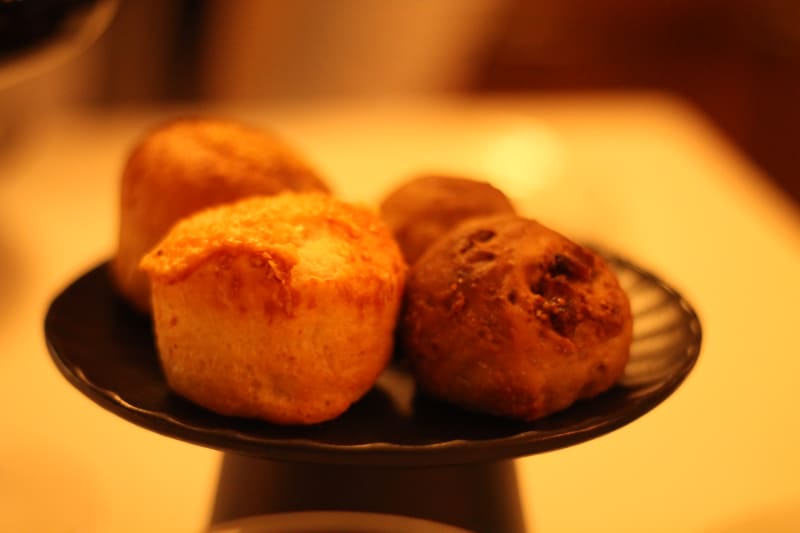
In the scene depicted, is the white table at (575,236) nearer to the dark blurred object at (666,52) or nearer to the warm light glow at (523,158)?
the warm light glow at (523,158)

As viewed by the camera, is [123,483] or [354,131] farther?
[354,131]

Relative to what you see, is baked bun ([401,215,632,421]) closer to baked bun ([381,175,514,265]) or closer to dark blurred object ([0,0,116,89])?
baked bun ([381,175,514,265])

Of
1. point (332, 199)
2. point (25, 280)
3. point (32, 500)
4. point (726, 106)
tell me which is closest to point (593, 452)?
point (332, 199)

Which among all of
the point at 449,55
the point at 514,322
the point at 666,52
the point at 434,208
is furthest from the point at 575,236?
the point at 666,52

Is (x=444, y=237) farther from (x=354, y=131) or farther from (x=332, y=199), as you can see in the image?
(x=354, y=131)

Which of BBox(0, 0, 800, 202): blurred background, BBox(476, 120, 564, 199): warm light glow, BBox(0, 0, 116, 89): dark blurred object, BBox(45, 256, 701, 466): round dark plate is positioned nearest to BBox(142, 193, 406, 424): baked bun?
BBox(45, 256, 701, 466): round dark plate

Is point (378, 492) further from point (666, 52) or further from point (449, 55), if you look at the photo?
point (666, 52)
